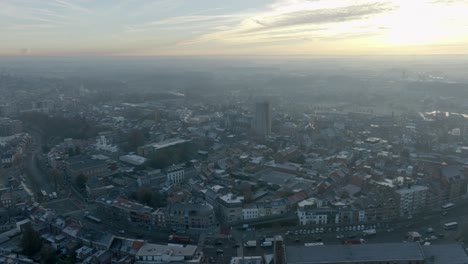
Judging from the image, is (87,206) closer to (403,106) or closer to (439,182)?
(439,182)

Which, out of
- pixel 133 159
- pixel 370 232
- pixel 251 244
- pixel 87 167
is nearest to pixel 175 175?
pixel 133 159

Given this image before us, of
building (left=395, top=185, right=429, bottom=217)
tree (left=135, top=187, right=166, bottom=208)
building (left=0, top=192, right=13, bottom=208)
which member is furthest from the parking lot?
building (left=0, top=192, right=13, bottom=208)

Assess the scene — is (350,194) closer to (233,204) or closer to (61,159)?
(233,204)

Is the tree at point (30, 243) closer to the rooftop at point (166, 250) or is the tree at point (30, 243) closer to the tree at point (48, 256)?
A: the tree at point (48, 256)

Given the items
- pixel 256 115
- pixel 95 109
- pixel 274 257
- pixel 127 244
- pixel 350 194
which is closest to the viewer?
pixel 274 257

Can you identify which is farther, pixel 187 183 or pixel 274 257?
pixel 187 183

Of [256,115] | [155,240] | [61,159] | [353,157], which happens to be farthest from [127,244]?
[256,115]

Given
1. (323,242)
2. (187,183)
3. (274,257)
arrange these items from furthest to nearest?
(187,183) → (323,242) → (274,257)

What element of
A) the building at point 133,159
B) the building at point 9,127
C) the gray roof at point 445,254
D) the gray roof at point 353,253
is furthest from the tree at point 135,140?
the gray roof at point 445,254
